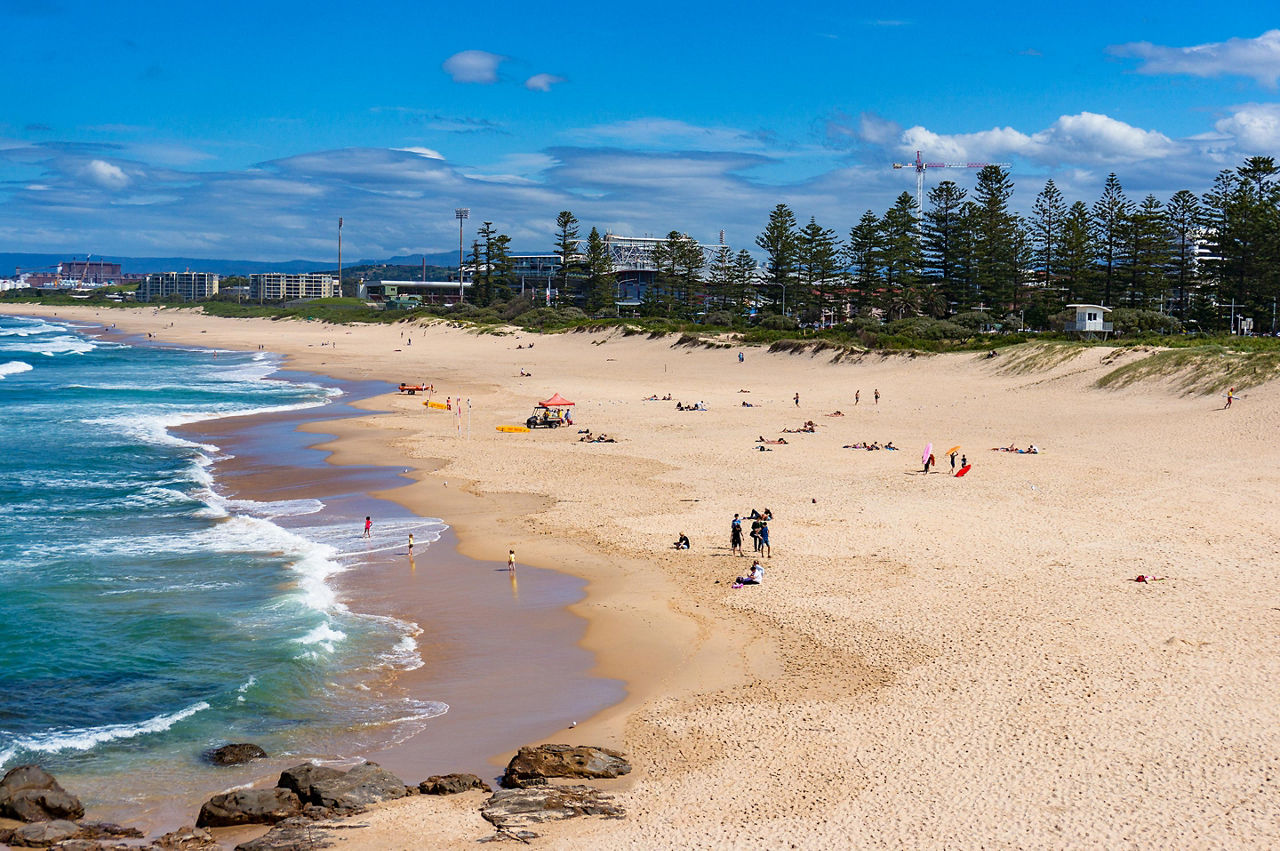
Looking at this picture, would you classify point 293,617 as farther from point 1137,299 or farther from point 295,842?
point 1137,299

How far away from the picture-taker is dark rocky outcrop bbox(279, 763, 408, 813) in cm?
1048

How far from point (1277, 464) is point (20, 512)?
29724 millimetres

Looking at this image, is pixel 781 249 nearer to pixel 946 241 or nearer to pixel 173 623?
pixel 946 241

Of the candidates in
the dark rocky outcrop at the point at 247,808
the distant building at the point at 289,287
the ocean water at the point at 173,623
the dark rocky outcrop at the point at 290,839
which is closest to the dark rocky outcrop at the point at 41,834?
the dark rocky outcrop at the point at 247,808

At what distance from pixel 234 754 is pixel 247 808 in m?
1.66

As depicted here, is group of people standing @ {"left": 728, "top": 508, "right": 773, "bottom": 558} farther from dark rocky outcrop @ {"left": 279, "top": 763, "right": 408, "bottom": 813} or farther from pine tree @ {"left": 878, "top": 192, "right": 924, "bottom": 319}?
pine tree @ {"left": 878, "top": 192, "right": 924, "bottom": 319}

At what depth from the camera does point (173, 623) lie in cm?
1619

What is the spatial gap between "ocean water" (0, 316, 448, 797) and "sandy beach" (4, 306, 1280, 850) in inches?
109

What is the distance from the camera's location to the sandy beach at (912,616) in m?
9.94

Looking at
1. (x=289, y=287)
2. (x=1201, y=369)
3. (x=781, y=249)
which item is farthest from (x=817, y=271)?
→ (x=289, y=287)

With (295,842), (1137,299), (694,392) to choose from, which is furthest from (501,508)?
(1137,299)

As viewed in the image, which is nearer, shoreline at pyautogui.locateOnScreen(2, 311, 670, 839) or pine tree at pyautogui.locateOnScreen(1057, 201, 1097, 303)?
shoreline at pyautogui.locateOnScreen(2, 311, 670, 839)

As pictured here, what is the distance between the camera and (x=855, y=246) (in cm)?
6869

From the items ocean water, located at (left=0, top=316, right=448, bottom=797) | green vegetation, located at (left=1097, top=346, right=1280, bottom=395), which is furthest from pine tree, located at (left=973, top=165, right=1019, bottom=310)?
ocean water, located at (left=0, top=316, right=448, bottom=797)
